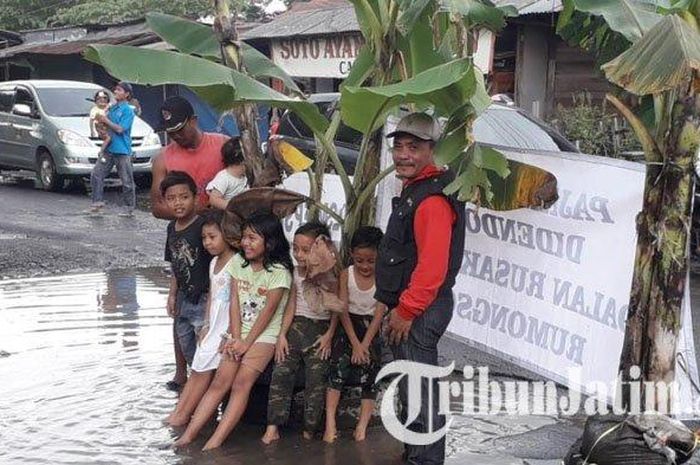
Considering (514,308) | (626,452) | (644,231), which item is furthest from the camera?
(514,308)

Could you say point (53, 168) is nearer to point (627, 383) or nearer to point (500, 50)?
point (500, 50)

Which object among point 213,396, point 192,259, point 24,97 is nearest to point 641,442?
point 213,396

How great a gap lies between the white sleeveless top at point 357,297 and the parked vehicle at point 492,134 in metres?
1.13

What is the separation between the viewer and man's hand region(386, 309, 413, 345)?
201 inches

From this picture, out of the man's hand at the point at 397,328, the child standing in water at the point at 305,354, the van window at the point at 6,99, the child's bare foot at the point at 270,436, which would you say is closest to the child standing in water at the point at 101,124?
the van window at the point at 6,99

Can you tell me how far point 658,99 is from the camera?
4941mm

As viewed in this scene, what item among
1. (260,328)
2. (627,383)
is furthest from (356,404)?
(627,383)

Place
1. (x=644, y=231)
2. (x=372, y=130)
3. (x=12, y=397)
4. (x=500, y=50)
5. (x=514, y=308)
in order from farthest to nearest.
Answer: (x=500, y=50) < (x=12, y=397) < (x=514, y=308) < (x=372, y=130) < (x=644, y=231)

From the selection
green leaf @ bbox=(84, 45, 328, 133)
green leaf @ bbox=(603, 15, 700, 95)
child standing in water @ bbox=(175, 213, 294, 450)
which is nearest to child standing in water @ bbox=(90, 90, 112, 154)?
child standing in water @ bbox=(175, 213, 294, 450)

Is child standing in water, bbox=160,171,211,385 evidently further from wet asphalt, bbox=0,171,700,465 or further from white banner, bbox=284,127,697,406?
wet asphalt, bbox=0,171,700,465

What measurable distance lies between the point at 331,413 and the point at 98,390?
69.9 inches

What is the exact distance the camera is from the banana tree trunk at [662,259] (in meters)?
4.75

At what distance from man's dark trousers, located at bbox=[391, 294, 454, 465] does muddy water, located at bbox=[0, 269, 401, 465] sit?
0.29m

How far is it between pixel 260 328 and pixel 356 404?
1078 mm
